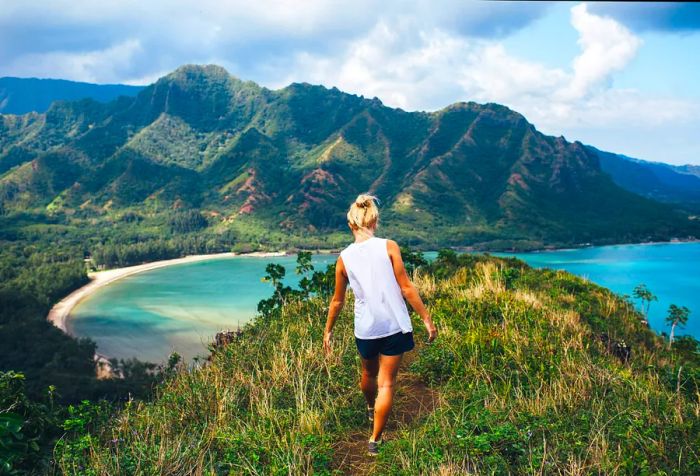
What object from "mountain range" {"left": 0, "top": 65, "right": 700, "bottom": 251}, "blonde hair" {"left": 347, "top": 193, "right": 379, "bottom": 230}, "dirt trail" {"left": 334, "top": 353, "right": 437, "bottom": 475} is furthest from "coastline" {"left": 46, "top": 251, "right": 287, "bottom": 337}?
"blonde hair" {"left": 347, "top": 193, "right": 379, "bottom": 230}

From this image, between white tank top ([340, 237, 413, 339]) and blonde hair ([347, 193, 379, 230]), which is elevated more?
blonde hair ([347, 193, 379, 230])

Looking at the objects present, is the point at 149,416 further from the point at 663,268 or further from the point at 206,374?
the point at 663,268

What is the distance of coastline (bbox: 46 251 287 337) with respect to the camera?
52.4m

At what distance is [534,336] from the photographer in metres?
5.23

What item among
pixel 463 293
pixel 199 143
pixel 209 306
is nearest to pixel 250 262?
pixel 209 306

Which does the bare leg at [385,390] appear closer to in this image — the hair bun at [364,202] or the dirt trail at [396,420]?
the dirt trail at [396,420]

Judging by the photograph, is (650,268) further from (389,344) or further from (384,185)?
(389,344)

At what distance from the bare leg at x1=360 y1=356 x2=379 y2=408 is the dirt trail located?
0.91ft

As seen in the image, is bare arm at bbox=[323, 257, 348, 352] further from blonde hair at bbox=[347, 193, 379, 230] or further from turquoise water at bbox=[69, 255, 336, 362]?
turquoise water at bbox=[69, 255, 336, 362]

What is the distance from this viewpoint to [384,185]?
479 ft

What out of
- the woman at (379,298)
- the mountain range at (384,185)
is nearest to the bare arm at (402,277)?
the woman at (379,298)

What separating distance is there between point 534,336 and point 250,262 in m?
95.5

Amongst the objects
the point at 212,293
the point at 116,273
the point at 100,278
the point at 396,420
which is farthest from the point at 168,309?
the point at 396,420

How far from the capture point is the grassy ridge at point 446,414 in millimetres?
2975
